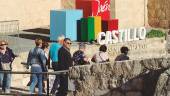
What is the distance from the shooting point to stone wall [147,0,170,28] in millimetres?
32375

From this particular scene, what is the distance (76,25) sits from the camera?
24.3 metres

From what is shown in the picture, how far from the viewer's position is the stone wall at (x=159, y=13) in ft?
106

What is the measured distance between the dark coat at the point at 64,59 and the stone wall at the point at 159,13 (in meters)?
19.7

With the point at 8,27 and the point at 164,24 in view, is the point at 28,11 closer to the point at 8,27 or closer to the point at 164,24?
the point at 8,27

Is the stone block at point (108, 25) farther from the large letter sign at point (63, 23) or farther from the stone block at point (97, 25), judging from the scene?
the large letter sign at point (63, 23)

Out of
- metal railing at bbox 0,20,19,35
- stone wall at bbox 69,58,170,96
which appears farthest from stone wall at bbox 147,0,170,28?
stone wall at bbox 69,58,170,96

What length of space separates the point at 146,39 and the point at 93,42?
3.03 meters

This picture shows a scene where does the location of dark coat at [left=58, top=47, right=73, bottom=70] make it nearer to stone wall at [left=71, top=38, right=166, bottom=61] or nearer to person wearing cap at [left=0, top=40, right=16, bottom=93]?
person wearing cap at [left=0, top=40, right=16, bottom=93]

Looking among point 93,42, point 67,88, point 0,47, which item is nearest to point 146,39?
point 93,42

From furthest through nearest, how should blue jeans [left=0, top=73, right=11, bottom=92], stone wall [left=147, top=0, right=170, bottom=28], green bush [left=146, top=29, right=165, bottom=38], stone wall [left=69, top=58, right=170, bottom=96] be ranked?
stone wall [left=147, top=0, right=170, bottom=28]
green bush [left=146, top=29, right=165, bottom=38]
blue jeans [left=0, top=73, right=11, bottom=92]
stone wall [left=69, top=58, right=170, bottom=96]

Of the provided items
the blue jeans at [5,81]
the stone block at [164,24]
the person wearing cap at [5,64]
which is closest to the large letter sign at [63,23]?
the person wearing cap at [5,64]

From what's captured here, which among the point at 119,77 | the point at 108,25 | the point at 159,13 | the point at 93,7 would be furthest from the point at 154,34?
the point at 119,77

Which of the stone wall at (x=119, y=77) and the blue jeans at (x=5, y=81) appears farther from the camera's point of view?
the blue jeans at (x=5, y=81)

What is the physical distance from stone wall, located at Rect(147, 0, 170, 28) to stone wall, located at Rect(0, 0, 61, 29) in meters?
6.33
